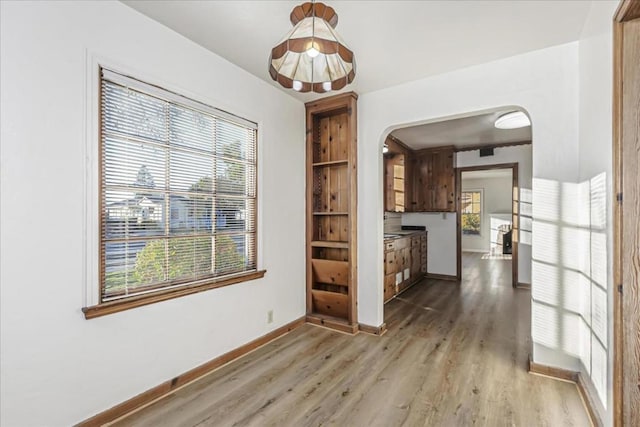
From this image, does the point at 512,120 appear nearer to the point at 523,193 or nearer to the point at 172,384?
the point at 523,193

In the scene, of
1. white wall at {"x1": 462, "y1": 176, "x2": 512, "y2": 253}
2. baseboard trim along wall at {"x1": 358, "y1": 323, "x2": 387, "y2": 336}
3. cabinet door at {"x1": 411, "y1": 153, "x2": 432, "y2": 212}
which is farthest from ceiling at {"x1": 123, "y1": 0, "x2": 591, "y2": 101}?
white wall at {"x1": 462, "y1": 176, "x2": 512, "y2": 253}

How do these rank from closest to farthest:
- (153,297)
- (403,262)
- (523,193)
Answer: (153,297) < (403,262) < (523,193)

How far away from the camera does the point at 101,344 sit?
1.85 m

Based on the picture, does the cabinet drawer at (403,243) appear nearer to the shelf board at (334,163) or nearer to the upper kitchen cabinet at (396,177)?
the upper kitchen cabinet at (396,177)

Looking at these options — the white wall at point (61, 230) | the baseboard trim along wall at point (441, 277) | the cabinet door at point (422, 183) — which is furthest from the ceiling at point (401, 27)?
the baseboard trim along wall at point (441, 277)

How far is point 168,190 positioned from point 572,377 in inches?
130

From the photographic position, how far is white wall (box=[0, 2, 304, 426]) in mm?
1543

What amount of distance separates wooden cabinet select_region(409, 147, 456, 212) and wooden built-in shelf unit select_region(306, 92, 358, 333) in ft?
9.71

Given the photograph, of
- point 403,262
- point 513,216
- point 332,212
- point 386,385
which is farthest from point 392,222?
point 386,385

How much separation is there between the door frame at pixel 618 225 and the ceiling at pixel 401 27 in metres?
0.69

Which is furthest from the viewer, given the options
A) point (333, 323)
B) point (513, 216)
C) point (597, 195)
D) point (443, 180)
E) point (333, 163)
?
point (443, 180)

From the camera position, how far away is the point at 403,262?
493cm

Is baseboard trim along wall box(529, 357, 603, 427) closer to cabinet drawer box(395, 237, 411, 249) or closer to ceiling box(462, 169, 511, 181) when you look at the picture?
cabinet drawer box(395, 237, 411, 249)

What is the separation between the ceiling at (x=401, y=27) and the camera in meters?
1.98
